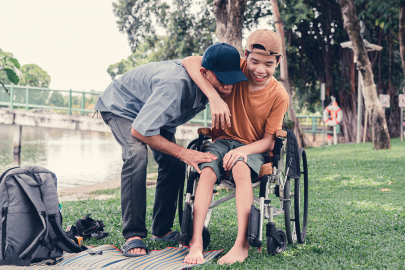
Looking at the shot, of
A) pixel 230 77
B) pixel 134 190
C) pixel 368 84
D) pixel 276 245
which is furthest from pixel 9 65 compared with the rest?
pixel 368 84

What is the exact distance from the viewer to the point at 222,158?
282 centimetres

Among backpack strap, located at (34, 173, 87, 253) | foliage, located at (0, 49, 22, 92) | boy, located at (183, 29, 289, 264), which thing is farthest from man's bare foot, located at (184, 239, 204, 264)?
foliage, located at (0, 49, 22, 92)

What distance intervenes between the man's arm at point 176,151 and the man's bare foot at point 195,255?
47cm

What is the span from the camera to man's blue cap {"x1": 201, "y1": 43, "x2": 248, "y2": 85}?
8.66 feet

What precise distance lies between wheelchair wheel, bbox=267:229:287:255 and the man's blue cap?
3.52 feet

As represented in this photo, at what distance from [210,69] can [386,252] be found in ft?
5.78

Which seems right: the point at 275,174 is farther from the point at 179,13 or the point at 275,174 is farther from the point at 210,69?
the point at 179,13

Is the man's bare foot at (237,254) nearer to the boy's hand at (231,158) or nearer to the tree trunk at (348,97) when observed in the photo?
the boy's hand at (231,158)

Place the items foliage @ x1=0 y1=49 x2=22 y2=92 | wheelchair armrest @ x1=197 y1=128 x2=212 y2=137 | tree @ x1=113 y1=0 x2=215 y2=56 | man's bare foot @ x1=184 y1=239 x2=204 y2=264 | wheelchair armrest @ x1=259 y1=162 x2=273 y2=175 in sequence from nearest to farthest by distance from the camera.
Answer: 1. man's bare foot @ x1=184 y1=239 x2=204 y2=264
2. wheelchair armrest @ x1=259 y1=162 x2=273 y2=175
3. wheelchair armrest @ x1=197 y1=128 x2=212 y2=137
4. foliage @ x1=0 y1=49 x2=22 y2=92
5. tree @ x1=113 y1=0 x2=215 y2=56

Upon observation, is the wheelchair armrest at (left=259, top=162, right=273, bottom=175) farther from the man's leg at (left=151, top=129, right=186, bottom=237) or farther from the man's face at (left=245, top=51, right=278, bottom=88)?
the man's leg at (left=151, top=129, right=186, bottom=237)

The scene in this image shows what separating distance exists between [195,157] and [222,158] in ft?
0.69

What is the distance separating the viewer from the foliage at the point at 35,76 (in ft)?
199

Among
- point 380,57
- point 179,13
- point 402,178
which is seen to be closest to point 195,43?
point 179,13

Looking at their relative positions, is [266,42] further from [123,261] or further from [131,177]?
[123,261]
